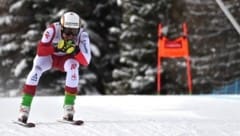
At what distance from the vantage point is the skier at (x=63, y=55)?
895cm

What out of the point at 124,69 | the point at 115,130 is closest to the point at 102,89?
the point at 124,69

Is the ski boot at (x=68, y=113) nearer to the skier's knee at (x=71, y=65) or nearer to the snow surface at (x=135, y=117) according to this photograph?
the snow surface at (x=135, y=117)

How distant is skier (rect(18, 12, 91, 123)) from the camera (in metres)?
8.95

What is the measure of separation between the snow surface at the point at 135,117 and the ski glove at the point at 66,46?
96 cm

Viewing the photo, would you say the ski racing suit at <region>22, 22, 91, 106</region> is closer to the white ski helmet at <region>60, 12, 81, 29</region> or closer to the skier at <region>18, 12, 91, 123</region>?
the skier at <region>18, 12, 91, 123</region>

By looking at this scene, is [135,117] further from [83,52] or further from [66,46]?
[66,46]

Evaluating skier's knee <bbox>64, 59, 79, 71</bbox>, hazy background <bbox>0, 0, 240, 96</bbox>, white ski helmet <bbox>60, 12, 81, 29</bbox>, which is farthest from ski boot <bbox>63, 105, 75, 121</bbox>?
hazy background <bbox>0, 0, 240, 96</bbox>

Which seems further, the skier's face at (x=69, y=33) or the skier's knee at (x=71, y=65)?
the skier's knee at (x=71, y=65)

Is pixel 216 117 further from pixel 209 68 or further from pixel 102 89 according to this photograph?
pixel 102 89

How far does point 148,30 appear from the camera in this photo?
29.2 meters

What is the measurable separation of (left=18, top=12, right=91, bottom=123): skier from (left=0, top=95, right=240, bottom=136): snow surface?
37 centimetres

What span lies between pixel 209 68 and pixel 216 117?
17.8 metres

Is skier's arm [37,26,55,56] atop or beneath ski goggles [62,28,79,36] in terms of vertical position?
beneath

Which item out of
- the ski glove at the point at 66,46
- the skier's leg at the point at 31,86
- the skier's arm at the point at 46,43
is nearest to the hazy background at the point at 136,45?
the ski glove at the point at 66,46
